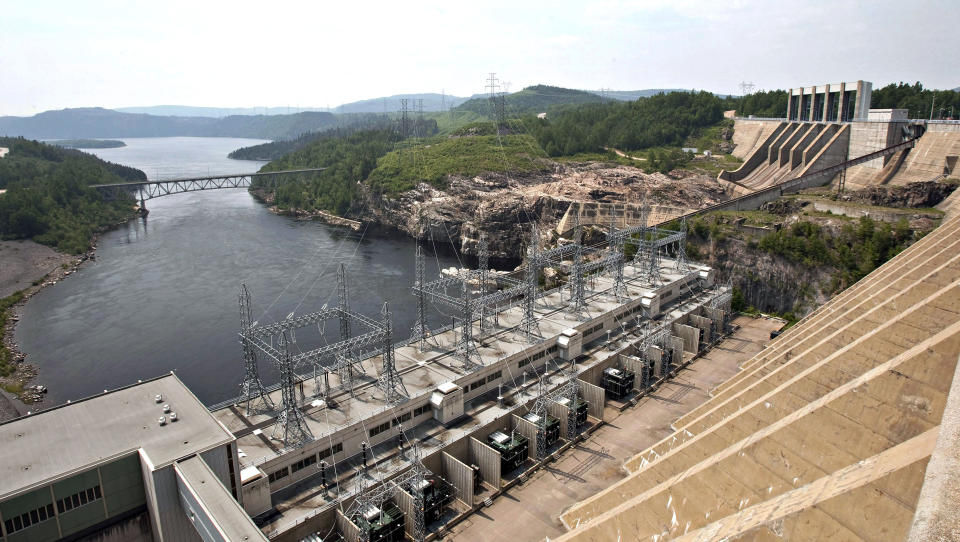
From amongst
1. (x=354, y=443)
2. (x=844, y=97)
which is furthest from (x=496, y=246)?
(x=354, y=443)

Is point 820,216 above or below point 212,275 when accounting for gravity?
above

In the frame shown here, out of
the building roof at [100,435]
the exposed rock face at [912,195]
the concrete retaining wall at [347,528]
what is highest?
the exposed rock face at [912,195]

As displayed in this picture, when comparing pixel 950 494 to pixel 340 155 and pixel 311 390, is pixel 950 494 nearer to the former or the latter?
pixel 311 390

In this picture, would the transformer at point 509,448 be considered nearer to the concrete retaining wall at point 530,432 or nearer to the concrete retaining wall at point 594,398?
the concrete retaining wall at point 530,432

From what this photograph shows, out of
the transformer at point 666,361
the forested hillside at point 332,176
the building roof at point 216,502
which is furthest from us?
the forested hillside at point 332,176

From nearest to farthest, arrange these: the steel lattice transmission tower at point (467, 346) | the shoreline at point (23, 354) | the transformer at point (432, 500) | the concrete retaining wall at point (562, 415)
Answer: the transformer at point (432, 500), the concrete retaining wall at point (562, 415), the steel lattice transmission tower at point (467, 346), the shoreline at point (23, 354)

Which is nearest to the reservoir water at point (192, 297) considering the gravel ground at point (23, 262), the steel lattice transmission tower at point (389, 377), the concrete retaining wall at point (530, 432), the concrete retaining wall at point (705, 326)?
the gravel ground at point (23, 262)

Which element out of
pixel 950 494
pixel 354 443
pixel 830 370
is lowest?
pixel 354 443
